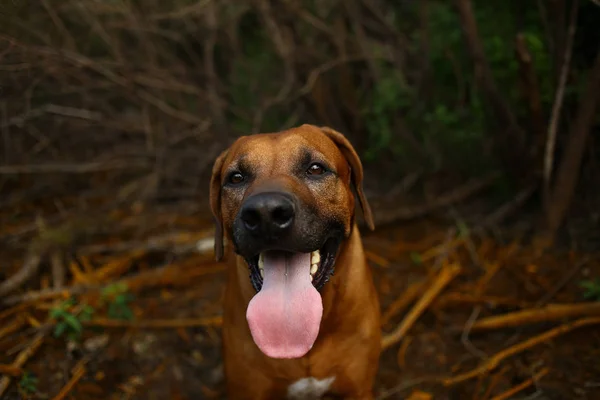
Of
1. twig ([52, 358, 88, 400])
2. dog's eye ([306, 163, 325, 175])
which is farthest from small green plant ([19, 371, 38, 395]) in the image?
dog's eye ([306, 163, 325, 175])

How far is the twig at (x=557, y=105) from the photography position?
3209 millimetres

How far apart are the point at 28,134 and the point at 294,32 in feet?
8.50

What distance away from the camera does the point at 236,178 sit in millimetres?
2320

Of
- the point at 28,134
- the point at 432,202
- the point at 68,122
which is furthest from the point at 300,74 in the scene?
the point at 28,134

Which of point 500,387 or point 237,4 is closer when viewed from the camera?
point 500,387

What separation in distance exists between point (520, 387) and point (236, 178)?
1871mm

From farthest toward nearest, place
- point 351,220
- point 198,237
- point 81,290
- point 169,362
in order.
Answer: point 198,237 < point 81,290 < point 169,362 < point 351,220

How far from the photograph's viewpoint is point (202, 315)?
3572 mm

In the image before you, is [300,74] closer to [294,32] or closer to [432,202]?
[294,32]

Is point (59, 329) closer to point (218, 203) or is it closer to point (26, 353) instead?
point (26, 353)

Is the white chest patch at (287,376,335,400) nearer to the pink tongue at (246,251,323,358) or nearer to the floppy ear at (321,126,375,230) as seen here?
the pink tongue at (246,251,323,358)

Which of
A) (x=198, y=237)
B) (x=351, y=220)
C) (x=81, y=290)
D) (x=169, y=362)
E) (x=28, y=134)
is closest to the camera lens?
(x=351, y=220)

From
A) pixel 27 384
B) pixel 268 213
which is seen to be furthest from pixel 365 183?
pixel 27 384

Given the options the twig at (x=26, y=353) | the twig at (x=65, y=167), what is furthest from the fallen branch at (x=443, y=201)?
the twig at (x=26, y=353)
